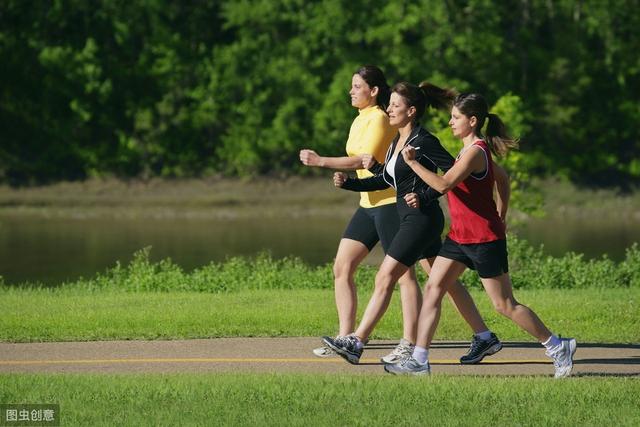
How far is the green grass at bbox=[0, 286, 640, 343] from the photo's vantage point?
12.3 metres

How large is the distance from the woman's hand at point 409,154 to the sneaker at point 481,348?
1.51 m

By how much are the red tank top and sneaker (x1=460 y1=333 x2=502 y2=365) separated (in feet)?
3.15

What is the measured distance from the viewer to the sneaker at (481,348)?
10516mm

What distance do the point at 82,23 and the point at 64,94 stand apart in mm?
2763

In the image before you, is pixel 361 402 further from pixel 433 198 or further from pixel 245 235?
pixel 245 235

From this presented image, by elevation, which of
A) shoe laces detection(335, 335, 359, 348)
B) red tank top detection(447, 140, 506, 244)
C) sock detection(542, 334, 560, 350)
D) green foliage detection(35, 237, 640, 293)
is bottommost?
green foliage detection(35, 237, 640, 293)

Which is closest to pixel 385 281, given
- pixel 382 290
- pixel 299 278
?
pixel 382 290

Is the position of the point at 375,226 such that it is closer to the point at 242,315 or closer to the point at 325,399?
the point at 325,399

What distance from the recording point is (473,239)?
9.86m

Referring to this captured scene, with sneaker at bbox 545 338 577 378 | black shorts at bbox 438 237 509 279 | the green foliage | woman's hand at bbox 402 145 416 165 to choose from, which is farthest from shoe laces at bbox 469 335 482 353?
the green foliage

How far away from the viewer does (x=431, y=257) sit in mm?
10570

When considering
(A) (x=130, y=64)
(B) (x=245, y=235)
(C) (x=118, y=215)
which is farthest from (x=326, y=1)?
(B) (x=245, y=235)

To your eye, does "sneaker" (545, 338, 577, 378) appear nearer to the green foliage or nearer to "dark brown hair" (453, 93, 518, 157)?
"dark brown hair" (453, 93, 518, 157)

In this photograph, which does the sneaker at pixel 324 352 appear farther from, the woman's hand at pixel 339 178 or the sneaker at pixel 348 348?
the woman's hand at pixel 339 178
